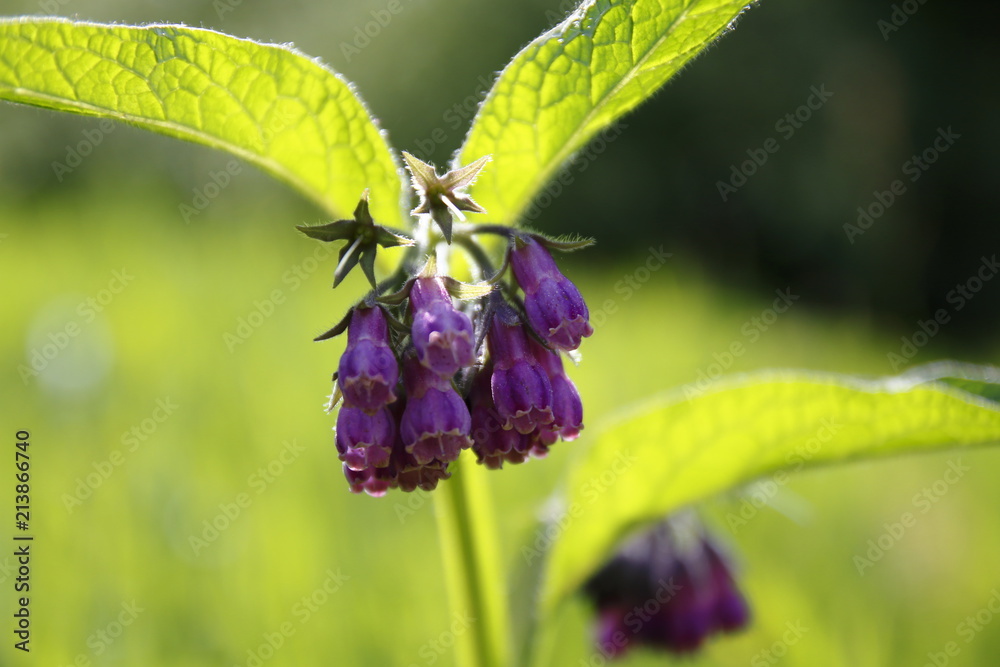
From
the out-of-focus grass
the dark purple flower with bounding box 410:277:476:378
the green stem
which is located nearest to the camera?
the dark purple flower with bounding box 410:277:476:378

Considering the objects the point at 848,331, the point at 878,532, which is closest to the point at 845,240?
the point at 848,331

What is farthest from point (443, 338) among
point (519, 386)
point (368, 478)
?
point (368, 478)

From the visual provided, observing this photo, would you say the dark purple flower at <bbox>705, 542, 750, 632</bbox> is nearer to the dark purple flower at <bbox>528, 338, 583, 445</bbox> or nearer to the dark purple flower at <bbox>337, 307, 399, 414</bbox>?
the dark purple flower at <bbox>528, 338, 583, 445</bbox>

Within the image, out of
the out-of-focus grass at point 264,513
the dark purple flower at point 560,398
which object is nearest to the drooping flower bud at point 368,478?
the dark purple flower at point 560,398

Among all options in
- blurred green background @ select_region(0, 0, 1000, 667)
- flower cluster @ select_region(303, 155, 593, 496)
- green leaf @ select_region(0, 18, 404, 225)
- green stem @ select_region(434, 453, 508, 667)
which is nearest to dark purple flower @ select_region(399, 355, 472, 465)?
flower cluster @ select_region(303, 155, 593, 496)

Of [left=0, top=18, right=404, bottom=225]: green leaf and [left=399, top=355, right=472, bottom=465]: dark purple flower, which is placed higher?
[left=0, top=18, right=404, bottom=225]: green leaf

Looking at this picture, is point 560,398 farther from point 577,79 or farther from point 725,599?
point 725,599
